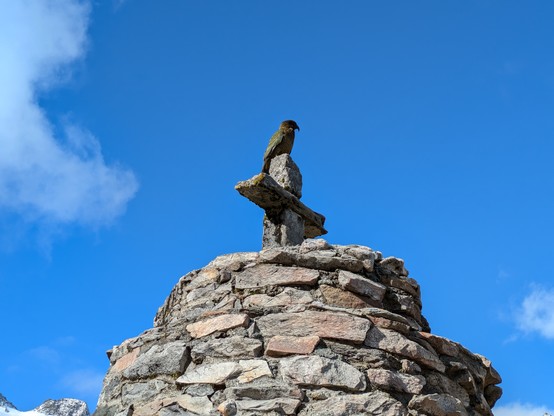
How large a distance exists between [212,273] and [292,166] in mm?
1718

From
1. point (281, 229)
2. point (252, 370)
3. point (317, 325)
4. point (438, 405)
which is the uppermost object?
point (281, 229)

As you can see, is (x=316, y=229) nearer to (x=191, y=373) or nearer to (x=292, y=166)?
(x=292, y=166)

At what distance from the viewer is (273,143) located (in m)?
6.23

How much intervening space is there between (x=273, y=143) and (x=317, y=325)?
8.43 feet

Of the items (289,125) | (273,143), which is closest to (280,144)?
(273,143)

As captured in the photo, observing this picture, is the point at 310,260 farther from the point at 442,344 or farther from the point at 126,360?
the point at 126,360

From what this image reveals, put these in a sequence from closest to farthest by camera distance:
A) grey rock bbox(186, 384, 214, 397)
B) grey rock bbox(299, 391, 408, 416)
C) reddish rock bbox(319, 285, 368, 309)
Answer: grey rock bbox(299, 391, 408, 416), grey rock bbox(186, 384, 214, 397), reddish rock bbox(319, 285, 368, 309)

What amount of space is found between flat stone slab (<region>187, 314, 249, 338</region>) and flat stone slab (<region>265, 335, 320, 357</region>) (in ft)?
0.79

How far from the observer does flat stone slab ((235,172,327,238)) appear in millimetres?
5281

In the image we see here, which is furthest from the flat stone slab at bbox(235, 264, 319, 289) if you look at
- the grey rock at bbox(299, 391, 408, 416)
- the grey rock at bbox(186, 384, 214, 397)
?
the grey rock at bbox(299, 391, 408, 416)

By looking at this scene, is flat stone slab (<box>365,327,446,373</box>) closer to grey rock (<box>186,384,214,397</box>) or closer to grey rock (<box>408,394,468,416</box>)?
grey rock (<box>408,394,468,416</box>)

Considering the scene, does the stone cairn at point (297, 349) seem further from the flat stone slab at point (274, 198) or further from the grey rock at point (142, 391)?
the flat stone slab at point (274, 198)

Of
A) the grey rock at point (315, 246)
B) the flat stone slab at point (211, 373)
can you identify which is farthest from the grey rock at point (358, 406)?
the grey rock at point (315, 246)

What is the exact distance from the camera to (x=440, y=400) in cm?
402
